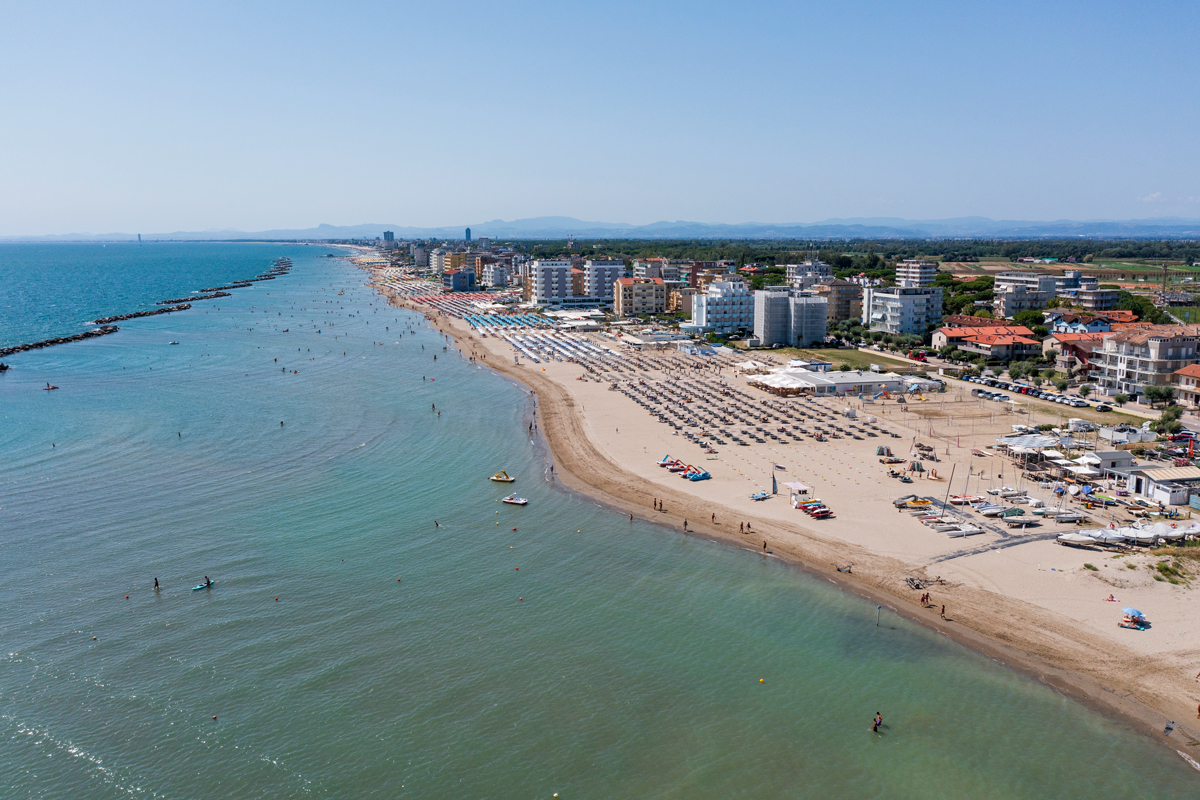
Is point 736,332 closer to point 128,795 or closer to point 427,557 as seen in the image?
point 427,557

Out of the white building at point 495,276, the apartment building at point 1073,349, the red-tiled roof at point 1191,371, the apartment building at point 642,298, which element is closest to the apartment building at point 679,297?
the apartment building at point 642,298

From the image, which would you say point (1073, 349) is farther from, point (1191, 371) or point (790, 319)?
point (790, 319)

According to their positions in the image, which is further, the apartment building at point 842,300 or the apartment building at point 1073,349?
the apartment building at point 842,300

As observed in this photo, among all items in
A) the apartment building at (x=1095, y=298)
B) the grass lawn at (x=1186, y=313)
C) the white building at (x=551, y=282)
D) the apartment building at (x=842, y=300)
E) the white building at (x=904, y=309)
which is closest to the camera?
the white building at (x=904, y=309)

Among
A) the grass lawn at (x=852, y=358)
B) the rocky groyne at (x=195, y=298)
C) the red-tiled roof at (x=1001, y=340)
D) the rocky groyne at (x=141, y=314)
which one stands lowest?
the grass lawn at (x=852, y=358)

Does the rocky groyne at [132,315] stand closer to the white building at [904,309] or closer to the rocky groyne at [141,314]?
the rocky groyne at [141,314]

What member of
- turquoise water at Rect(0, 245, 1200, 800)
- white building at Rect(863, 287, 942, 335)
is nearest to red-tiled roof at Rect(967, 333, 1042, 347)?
white building at Rect(863, 287, 942, 335)

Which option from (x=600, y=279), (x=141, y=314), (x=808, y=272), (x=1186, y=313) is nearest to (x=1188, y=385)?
(x=1186, y=313)
